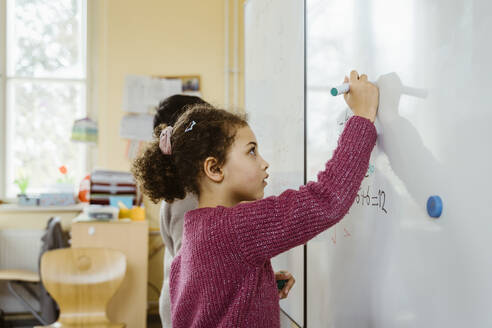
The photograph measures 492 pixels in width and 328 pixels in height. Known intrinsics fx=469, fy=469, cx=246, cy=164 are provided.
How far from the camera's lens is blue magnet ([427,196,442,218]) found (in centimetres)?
66

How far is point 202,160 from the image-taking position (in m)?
0.94

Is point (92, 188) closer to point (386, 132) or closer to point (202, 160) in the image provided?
point (202, 160)

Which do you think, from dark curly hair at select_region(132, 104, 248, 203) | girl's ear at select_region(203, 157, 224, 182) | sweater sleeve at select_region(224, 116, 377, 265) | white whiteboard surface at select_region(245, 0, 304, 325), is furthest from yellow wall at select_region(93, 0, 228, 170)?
sweater sleeve at select_region(224, 116, 377, 265)

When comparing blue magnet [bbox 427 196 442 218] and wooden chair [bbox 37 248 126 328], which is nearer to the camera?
blue magnet [bbox 427 196 442 218]

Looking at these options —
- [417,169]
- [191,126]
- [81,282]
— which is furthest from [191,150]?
[81,282]

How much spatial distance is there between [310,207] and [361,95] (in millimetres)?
232

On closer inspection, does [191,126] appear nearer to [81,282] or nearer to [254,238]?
[254,238]

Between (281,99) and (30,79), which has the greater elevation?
(30,79)

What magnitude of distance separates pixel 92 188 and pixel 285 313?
75.2 inches

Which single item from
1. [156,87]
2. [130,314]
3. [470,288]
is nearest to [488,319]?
[470,288]

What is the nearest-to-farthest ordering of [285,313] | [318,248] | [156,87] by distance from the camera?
[318,248] < [285,313] < [156,87]

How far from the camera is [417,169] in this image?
2.36ft

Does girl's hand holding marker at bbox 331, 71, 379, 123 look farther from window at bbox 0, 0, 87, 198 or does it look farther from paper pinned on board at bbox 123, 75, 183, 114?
window at bbox 0, 0, 87, 198

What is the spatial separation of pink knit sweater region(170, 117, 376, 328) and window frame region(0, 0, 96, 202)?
2.65 meters
